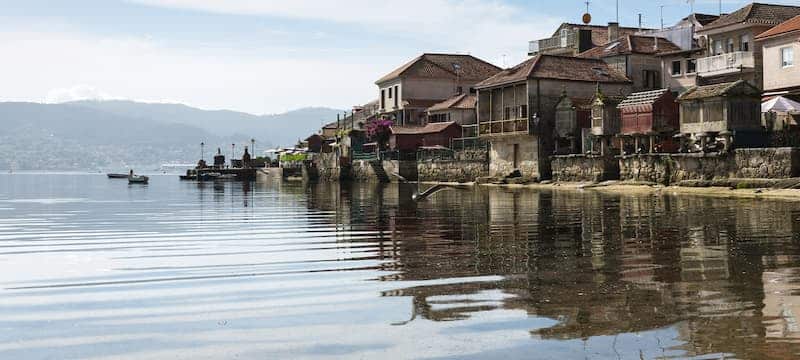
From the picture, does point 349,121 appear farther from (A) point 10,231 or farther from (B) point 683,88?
(A) point 10,231

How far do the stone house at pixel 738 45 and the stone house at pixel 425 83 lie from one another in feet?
118

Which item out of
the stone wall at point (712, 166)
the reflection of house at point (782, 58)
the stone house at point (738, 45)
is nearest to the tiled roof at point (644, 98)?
the stone wall at point (712, 166)

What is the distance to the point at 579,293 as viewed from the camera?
1206 centimetres

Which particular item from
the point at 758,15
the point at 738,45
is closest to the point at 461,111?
the point at 738,45

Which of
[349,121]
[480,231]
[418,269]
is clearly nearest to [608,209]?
[480,231]

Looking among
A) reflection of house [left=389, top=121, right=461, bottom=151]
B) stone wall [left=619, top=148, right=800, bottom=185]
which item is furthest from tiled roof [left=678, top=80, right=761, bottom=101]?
reflection of house [left=389, top=121, right=461, bottom=151]

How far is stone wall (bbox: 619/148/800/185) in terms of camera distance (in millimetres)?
39406

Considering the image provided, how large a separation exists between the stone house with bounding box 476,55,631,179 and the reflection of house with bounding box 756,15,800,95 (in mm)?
12624

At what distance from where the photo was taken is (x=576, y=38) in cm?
7825

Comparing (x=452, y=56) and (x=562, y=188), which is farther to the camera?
(x=452, y=56)

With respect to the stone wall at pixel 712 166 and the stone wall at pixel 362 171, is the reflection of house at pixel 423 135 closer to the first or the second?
the stone wall at pixel 362 171

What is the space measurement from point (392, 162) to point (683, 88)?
2910 centimetres

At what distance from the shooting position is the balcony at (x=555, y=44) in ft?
263

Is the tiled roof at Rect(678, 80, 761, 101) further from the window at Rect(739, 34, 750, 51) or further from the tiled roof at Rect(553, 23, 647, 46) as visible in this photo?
the tiled roof at Rect(553, 23, 647, 46)
